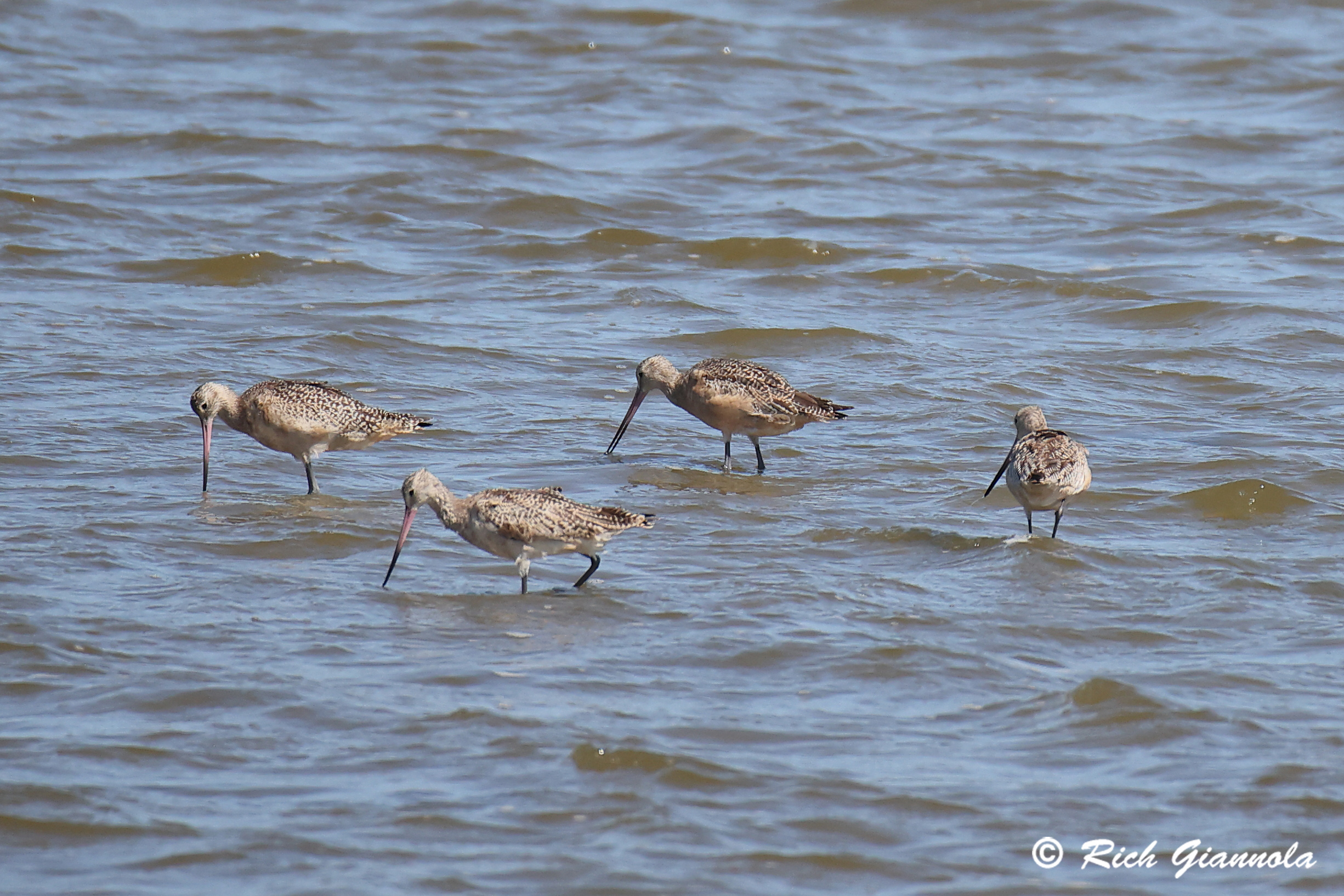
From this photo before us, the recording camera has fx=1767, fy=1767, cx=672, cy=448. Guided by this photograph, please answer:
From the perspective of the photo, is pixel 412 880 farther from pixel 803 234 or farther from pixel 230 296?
pixel 803 234

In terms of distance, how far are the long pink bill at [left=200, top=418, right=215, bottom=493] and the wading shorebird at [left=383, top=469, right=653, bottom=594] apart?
1388mm

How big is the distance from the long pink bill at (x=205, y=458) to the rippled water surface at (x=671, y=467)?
7cm

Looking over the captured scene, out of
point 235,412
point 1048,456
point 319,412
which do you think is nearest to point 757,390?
point 1048,456

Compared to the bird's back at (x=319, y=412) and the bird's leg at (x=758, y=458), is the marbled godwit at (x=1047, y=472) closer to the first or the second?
the bird's leg at (x=758, y=458)

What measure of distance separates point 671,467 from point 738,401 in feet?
1.50

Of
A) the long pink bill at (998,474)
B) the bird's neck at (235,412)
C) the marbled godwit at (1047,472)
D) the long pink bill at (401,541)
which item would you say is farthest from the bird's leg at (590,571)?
the bird's neck at (235,412)

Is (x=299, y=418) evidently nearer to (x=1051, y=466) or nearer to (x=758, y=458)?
(x=758, y=458)

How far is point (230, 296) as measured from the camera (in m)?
11.1

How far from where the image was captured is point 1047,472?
676 centimetres

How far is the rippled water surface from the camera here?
468cm

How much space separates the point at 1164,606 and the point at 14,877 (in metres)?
3.89

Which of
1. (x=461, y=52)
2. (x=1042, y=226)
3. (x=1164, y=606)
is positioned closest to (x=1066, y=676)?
(x=1164, y=606)

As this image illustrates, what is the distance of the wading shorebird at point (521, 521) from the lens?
623 cm

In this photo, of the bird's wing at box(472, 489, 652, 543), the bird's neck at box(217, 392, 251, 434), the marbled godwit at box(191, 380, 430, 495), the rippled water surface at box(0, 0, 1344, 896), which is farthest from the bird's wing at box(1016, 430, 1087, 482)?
the bird's neck at box(217, 392, 251, 434)
